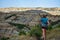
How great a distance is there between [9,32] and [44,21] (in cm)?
1064

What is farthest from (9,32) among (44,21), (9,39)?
(44,21)

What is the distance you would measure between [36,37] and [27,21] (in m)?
15.6

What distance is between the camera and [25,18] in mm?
38375

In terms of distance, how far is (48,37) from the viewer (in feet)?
67.0

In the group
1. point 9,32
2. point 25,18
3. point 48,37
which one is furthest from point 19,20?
point 48,37

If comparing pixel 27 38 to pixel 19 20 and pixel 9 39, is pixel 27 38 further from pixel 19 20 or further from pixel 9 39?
pixel 19 20

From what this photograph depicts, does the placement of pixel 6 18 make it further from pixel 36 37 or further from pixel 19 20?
pixel 36 37

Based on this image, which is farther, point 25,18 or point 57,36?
point 25,18

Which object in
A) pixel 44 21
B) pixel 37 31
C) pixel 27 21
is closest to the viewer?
pixel 44 21

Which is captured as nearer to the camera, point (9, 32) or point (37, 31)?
point (37, 31)

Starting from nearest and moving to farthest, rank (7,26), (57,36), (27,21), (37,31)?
(57,36) → (37,31) → (7,26) → (27,21)

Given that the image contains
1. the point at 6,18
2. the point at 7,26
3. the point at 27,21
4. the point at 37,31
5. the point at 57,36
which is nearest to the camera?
the point at 57,36

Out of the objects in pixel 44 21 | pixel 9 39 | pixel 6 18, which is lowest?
pixel 6 18

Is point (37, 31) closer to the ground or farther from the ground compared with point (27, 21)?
farther from the ground
